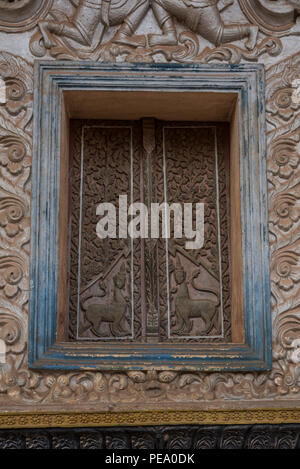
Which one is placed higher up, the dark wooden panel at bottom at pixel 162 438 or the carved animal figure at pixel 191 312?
the carved animal figure at pixel 191 312

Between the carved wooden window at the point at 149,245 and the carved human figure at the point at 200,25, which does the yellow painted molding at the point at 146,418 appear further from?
the carved human figure at the point at 200,25

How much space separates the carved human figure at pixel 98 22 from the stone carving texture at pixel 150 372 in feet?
0.15

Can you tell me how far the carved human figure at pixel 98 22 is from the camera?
200 inches

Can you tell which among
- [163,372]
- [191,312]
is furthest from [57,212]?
[163,372]

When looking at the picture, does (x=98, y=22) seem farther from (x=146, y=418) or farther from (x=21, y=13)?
(x=146, y=418)

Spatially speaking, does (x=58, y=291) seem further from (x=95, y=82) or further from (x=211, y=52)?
(x=211, y=52)

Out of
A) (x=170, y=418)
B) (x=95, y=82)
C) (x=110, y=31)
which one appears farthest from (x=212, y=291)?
(x=110, y=31)

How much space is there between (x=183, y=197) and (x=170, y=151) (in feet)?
1.17

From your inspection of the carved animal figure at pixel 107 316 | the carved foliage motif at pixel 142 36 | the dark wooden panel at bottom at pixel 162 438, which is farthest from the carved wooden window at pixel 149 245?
the dark wooden panel at bottom at pixel 162 438

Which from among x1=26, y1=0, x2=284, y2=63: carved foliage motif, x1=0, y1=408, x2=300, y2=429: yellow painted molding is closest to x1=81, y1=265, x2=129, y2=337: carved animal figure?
x1=0, y1=408, x2=300, y2=429: yellow painted molding

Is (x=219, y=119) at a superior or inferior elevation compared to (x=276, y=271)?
superior

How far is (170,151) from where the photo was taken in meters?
5.37
